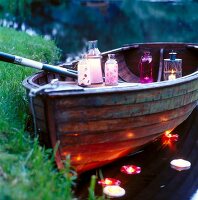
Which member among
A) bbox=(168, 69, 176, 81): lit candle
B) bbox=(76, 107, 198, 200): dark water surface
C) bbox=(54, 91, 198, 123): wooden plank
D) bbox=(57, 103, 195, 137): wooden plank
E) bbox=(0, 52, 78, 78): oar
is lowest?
bbox=(76, 107, 198, 200): dark water surface

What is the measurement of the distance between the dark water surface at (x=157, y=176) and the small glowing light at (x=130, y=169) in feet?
0.14

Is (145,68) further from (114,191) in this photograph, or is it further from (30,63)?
(114,191)

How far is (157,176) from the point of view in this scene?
4.90 metres

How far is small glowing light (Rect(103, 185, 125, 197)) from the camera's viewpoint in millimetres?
4254

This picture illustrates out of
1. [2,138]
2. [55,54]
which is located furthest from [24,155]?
[55,54]

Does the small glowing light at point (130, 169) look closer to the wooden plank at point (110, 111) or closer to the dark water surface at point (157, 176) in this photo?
the dark water surface at point (157, 176)

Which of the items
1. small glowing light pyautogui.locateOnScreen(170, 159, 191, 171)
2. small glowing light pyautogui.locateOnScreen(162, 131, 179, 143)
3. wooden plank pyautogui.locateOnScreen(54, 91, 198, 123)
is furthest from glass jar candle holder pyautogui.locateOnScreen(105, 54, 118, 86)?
small glowing light pyautogui.locateOnScreen(162, 131, 179, 143)

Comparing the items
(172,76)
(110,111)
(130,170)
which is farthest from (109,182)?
(172,76)

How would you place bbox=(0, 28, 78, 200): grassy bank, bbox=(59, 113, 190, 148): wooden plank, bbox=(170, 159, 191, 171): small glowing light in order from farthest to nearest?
bbox=(170, 159, 191, 171): small glowing light, bbox=(59, 113, 190, 148): wooden plank, bbox=(0, 28, 78, 200): grassy bank

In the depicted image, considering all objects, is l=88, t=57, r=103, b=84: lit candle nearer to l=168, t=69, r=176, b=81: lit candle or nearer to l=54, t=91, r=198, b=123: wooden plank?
l=54, t=91, r=198, b=123: wooden plank

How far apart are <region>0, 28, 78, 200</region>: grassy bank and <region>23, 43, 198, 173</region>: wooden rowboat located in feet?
0.72

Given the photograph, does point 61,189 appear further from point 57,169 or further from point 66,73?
point 66,73

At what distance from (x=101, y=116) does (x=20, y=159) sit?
83 cm

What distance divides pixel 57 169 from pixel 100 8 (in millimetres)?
26877
